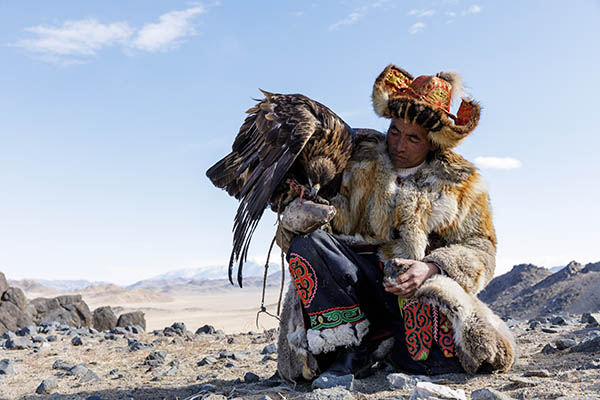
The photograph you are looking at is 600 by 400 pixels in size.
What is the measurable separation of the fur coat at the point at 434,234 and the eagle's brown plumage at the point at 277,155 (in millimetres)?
211

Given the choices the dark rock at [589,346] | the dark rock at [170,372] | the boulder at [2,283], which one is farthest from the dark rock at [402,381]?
the boulder at [2,283]

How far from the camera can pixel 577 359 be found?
3312 mm

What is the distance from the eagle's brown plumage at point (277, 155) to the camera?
113 inches

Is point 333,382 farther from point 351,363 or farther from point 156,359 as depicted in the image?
point 156,359

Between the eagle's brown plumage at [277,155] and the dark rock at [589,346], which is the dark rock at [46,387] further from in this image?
the dark rock at [589,346]

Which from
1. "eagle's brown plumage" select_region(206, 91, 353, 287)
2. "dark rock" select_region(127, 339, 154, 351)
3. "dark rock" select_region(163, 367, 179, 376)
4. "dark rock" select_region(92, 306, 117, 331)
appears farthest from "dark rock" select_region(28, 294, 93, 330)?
"eagle's brown plumage" select_region(206, 91, 353, 287)

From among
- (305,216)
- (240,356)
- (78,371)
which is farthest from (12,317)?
(305,216)

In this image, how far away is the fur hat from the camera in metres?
3.06

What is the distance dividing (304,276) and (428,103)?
1.21m

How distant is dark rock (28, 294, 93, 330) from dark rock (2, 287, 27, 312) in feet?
0.82

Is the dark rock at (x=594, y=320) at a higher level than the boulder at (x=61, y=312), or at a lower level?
higher

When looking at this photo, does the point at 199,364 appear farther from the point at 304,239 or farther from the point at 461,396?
the point at 461,396

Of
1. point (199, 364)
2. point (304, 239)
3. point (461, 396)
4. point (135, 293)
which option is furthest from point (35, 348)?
point (135, 293)

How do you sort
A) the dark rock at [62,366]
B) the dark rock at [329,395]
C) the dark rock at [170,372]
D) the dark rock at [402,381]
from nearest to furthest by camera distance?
the dark rock at [329,395], the dark rock at [402,381], the dark rock at [170,372], the dark rock at [62,366]
